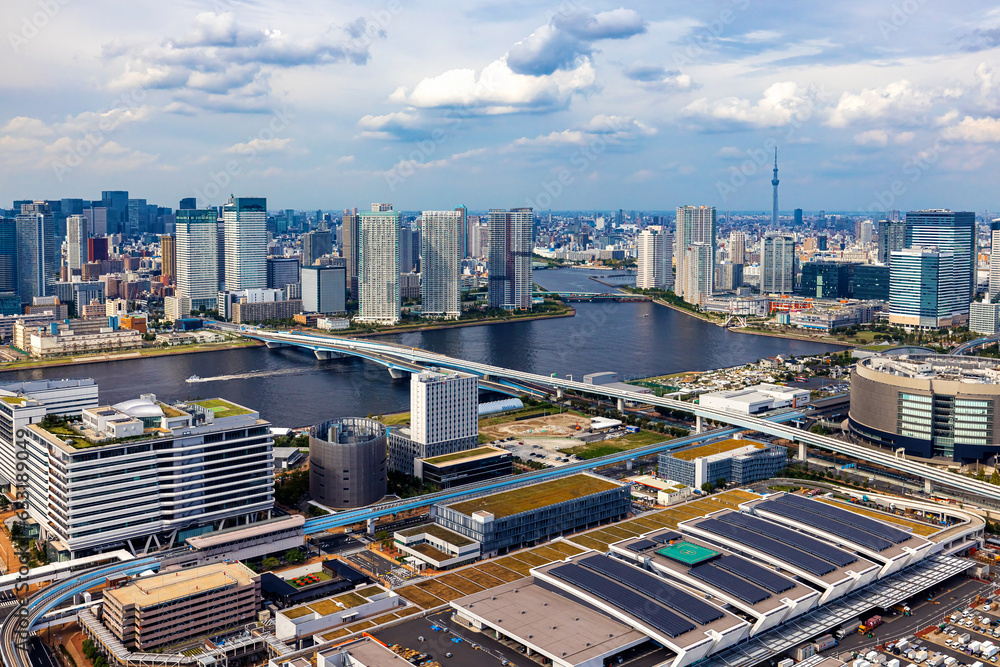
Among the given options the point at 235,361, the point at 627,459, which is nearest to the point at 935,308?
the point at 627,459

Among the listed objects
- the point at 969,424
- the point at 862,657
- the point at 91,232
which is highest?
the point at 91,232

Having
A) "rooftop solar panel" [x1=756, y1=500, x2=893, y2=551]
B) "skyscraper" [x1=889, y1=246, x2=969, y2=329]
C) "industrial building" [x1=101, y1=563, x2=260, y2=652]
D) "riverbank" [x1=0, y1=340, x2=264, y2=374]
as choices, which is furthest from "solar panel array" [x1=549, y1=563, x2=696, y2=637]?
"skyscraper" [x1=889, y1=246, x2=969, y2=329]

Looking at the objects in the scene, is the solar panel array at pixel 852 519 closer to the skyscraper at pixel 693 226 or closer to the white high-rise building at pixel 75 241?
the skyscraper at pixel 693 226

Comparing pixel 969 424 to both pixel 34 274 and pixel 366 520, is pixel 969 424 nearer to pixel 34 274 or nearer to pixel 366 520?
pixel 366 520

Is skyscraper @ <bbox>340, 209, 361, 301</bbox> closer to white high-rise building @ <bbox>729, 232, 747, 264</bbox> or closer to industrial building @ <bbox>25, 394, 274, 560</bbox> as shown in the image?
white high-rise building @ <bbox>729, 232, 747, 264</bbox>

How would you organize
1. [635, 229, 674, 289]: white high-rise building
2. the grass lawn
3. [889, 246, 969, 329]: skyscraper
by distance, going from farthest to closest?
1. [635, 229, 674, 289]: white high-rise building
2. [889, 246, 969, 329]: skyscraper
3. the grass lawn

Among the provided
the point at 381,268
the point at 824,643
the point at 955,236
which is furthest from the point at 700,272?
the point at 824,643
